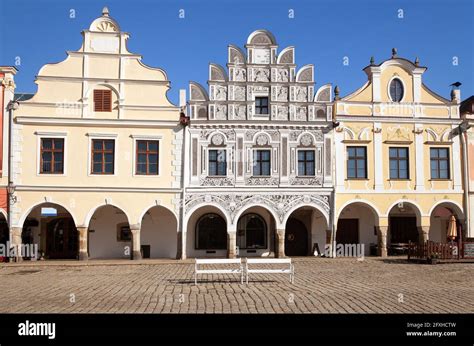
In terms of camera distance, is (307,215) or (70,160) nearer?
(70,160)

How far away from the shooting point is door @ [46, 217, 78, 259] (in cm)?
2889

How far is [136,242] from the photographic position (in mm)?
26984

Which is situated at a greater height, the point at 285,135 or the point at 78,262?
the point at 285,135

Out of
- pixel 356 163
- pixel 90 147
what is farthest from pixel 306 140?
pixel 90 147

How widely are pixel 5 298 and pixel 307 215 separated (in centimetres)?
1935

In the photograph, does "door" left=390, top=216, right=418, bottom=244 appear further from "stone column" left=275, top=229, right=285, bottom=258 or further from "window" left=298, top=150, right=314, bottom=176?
"stone column" left=275, top=229, right=285, bottom=258

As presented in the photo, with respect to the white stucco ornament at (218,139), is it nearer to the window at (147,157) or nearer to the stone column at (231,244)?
the window at (147,157)

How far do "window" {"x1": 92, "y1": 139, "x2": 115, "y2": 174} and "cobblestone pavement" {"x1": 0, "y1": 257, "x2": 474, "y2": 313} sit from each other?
6292mm

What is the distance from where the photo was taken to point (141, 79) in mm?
27891

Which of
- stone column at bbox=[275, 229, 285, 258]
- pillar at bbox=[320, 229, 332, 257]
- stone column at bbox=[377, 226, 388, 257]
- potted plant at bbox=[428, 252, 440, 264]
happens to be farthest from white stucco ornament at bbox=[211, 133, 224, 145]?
potted plant at bbox=[428, 252, 440, 264]

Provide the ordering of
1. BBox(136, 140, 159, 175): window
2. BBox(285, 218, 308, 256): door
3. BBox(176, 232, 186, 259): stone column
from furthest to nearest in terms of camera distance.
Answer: BBox(285, 218, 308, 256): door < BBox(136, 140, 159, 175): window < BBox(176, 232, 186, 259): stone column

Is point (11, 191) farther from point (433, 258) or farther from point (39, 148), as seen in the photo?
point (433, 258)
